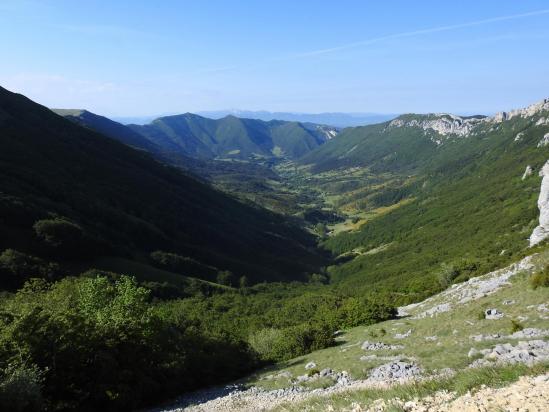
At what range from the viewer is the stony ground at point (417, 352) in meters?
26.3

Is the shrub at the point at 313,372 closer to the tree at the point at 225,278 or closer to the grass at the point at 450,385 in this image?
the grass at the point at 450,385

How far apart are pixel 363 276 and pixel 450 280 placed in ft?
359

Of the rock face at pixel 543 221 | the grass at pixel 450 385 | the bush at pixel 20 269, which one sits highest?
the grass at pixel 450 385

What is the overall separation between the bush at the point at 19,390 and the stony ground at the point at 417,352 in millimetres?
10373

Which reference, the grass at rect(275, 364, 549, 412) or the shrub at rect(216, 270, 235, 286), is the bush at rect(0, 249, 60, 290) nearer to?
the shrub at rect(216, 270, 235, 286)

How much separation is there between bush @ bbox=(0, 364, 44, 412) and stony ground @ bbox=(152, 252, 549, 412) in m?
10.4

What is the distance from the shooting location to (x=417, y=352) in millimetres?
34031

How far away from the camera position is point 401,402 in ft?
45.6

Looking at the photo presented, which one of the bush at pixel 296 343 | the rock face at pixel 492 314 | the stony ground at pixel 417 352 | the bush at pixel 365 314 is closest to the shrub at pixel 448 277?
the bush at pixel 365 314

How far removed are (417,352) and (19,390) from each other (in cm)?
2855

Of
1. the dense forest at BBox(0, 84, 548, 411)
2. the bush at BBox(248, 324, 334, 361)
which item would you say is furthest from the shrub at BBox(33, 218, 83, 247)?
the bush at BBox(248, 324, 334, 361)

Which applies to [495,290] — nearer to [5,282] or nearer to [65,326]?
[65,326]

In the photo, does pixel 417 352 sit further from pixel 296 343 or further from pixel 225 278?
pixel 225 278

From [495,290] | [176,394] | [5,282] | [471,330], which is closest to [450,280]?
[495,290]
